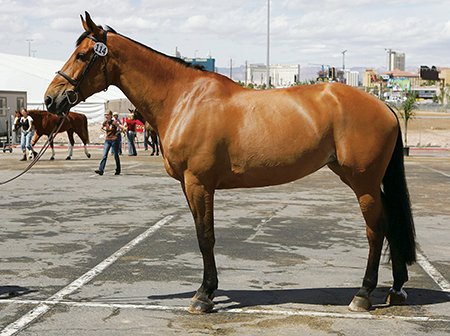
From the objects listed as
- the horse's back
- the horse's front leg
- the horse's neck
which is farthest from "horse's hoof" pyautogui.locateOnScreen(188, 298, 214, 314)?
the horse's neck

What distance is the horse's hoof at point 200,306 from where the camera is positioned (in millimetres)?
6082

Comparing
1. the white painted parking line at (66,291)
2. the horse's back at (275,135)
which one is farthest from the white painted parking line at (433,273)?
the white painted parking line at (66,291)

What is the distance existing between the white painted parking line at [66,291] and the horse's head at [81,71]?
176 cm

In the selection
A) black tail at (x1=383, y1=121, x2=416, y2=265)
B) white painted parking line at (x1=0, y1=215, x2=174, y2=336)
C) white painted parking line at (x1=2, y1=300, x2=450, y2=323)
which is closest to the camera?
white painted parking line at (x1=0, y1=215, x2=174, y2=336)

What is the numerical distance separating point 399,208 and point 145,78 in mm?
2697

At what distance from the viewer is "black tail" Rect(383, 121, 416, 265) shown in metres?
6.54

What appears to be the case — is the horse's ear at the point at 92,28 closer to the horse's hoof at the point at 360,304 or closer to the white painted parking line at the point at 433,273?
the horse's hoof at the point at 360,304

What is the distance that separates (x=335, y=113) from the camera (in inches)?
242

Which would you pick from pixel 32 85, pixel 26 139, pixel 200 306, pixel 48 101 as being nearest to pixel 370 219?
pixel 200 306

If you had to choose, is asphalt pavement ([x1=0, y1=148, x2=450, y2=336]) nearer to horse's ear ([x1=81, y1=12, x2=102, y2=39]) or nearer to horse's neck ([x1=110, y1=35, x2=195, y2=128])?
horse's neck ([x1=110, y1=35, x2=195, y2=128])

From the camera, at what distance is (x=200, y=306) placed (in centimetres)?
609

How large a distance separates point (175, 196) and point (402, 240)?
856 cm

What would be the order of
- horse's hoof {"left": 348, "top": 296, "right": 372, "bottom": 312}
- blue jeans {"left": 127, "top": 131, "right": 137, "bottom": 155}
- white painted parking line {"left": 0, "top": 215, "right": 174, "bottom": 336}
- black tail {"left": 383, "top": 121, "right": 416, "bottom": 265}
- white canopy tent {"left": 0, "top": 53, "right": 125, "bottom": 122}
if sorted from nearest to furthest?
1. white painted parking line {"left": 0, "top": 215, "right": 174, "bottom": 336}
2. horse's hoof {"left": 348, "top": 296, "right": 372, "bottom": 312}
3. black tail {"left": 383, "top": 121, "right": 416, "bottom": 265}
4. blue jeans {"left": 127, "top": 131, "right": 137, "bottom": 155}
5. white canopy tent {"left": 0, "top": 53, "right": 125, "bottom": 122}

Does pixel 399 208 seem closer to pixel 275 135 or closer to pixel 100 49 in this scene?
pixel 275 135
